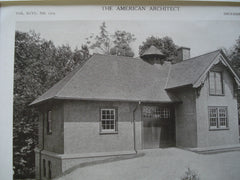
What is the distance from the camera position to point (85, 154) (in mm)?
5754

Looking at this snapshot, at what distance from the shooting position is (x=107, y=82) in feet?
21.0

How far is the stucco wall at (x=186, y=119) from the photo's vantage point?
6.62m

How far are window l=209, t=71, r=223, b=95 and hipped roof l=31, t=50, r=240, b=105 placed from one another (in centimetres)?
48

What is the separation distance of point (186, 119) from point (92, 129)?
2.83 m

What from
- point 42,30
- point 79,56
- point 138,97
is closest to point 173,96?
point 138,97

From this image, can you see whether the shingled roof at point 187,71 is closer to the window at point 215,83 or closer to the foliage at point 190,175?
the window at point 215,83

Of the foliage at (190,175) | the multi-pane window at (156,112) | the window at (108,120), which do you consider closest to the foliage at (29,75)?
the window at (108,120)

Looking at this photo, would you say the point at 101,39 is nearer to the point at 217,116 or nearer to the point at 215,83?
the point at 215,83

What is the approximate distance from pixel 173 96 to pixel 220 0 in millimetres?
3841

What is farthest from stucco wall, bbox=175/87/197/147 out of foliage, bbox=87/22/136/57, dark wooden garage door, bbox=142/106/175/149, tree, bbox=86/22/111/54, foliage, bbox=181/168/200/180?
tree, bbox=86/22/111/54

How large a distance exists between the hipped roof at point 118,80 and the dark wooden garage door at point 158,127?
529 mm

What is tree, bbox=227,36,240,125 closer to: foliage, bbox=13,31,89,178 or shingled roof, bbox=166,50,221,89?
shingled roof, bbox=166,50,221,89

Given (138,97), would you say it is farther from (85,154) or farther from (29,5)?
(29,5)

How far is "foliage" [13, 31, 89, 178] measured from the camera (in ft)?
14.4
